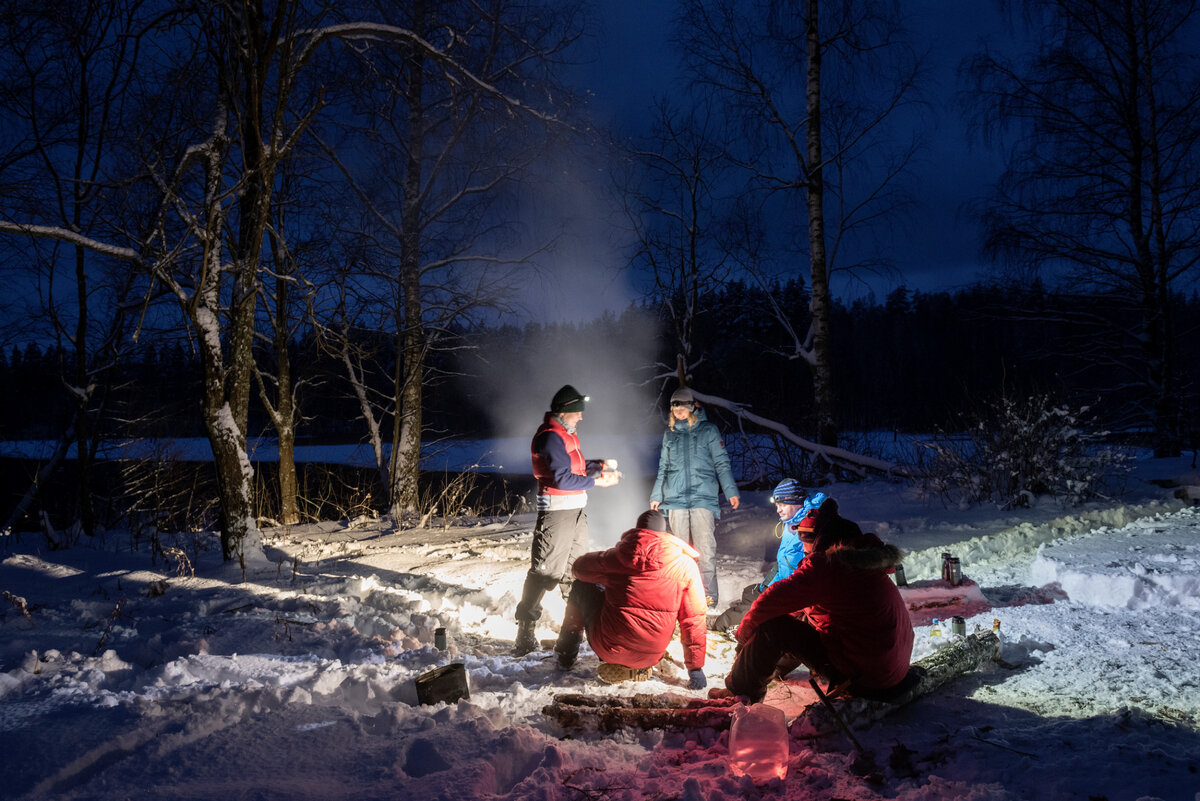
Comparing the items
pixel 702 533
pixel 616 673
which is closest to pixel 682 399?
pixel 702 533

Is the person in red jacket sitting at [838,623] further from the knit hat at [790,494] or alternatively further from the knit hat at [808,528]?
the knit hat at [790,494]

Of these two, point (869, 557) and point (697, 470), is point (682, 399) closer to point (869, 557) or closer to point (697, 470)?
point (697, 470)

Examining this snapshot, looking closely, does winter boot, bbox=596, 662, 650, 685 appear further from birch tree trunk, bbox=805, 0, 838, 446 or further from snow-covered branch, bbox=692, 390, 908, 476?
birch tree trunk, bbox=805, 0, 838, 446

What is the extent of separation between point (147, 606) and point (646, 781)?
4312 millimetres

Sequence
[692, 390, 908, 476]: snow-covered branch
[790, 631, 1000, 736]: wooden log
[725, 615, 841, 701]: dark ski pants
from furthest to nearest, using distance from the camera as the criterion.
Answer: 1. [692, 390, 908, 476]: snow-covered branch
2. [725, 615, 841, 701]: dark ski pants
3. [790, 631, 1000, 736]: wooden log

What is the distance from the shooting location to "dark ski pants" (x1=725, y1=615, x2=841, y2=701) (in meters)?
3.53

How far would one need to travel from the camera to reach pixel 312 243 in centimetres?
1081

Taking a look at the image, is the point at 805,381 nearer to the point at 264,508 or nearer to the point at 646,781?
the point at 264,508

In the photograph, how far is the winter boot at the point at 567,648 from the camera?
4.24m

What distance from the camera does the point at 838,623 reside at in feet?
11.3

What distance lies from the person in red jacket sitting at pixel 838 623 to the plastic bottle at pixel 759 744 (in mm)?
639

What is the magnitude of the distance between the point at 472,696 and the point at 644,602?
3.60 feet

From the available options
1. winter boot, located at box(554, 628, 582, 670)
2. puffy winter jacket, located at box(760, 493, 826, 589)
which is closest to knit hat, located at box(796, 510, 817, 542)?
puffy winter jacket, located at box(760, 493, 826, 589)

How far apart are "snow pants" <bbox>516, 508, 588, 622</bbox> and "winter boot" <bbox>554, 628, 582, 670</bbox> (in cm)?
43
